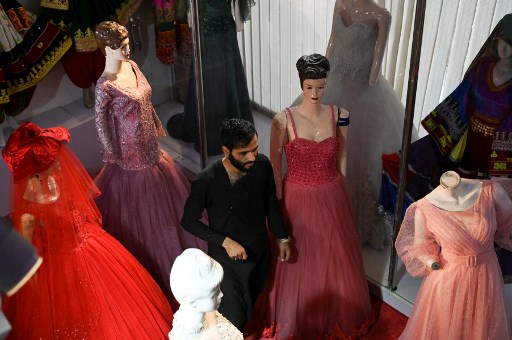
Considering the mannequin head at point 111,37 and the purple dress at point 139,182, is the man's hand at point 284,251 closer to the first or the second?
the purple dress at point 139,182

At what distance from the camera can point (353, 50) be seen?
3363 millimetres

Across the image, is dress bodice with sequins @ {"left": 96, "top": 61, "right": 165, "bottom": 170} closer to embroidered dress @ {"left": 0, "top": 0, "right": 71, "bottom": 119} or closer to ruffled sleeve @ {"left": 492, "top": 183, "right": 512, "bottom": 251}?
embroidered dress @ {"left": 0, "top": 0, "right": 71, "bottom": 119}

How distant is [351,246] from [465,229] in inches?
31.6

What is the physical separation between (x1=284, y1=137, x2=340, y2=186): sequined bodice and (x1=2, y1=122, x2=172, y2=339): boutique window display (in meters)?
0.96

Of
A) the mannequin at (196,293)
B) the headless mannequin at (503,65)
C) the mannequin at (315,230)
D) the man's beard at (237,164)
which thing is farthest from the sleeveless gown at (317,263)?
the mannequin at (196,293)

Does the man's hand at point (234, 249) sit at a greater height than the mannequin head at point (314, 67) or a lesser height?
lesser

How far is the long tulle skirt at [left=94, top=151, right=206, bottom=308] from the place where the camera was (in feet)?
11.7

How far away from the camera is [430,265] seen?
2.72 m

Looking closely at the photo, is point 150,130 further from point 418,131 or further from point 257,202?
point 418,131

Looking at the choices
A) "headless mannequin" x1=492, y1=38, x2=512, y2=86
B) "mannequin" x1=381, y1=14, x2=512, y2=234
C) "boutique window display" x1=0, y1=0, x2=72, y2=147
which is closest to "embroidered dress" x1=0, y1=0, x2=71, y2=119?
"boutique window display" x1=0, y1=0, x2=72, y2=147

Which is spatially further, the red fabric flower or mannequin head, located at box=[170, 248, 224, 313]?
the red fabric flower

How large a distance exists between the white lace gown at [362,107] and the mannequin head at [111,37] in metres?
1.08

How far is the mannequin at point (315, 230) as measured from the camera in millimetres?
3020

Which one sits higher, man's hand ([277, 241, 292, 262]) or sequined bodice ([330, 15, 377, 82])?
sequined bodice ([330, 15, 377, 82])
